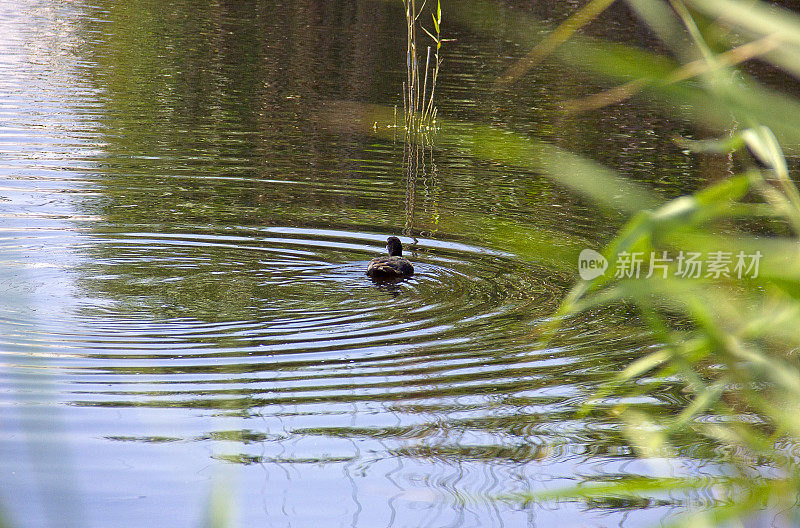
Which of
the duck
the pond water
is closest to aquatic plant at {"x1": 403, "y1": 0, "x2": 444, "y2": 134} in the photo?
the pond water

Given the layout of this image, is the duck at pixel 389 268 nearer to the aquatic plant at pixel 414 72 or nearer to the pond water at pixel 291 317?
the pond water at pixel 291 317

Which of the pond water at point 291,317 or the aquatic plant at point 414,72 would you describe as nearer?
the pond water at point 291,317

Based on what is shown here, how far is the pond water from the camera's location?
156 inches

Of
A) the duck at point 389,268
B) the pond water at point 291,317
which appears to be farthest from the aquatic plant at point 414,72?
the duck at point 389,268

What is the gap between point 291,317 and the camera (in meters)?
6.48

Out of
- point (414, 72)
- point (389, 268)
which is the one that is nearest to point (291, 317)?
point (389, 268)

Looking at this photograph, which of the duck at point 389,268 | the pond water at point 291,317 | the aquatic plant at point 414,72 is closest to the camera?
the pond water at point 291,317

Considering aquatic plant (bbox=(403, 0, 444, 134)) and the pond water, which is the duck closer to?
the pond water

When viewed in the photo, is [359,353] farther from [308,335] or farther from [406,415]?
[406,415]

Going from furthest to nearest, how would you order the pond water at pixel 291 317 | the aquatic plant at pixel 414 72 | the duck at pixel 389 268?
the aquatic plant at pixel 414 72 → the duck at pixel 389 268 → the pond water at pixel 291 317

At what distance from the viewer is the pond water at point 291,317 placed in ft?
13.0

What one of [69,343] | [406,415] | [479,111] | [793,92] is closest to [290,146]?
[479,111]

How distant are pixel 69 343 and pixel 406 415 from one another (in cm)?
224

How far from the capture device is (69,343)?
5684 millimetres
